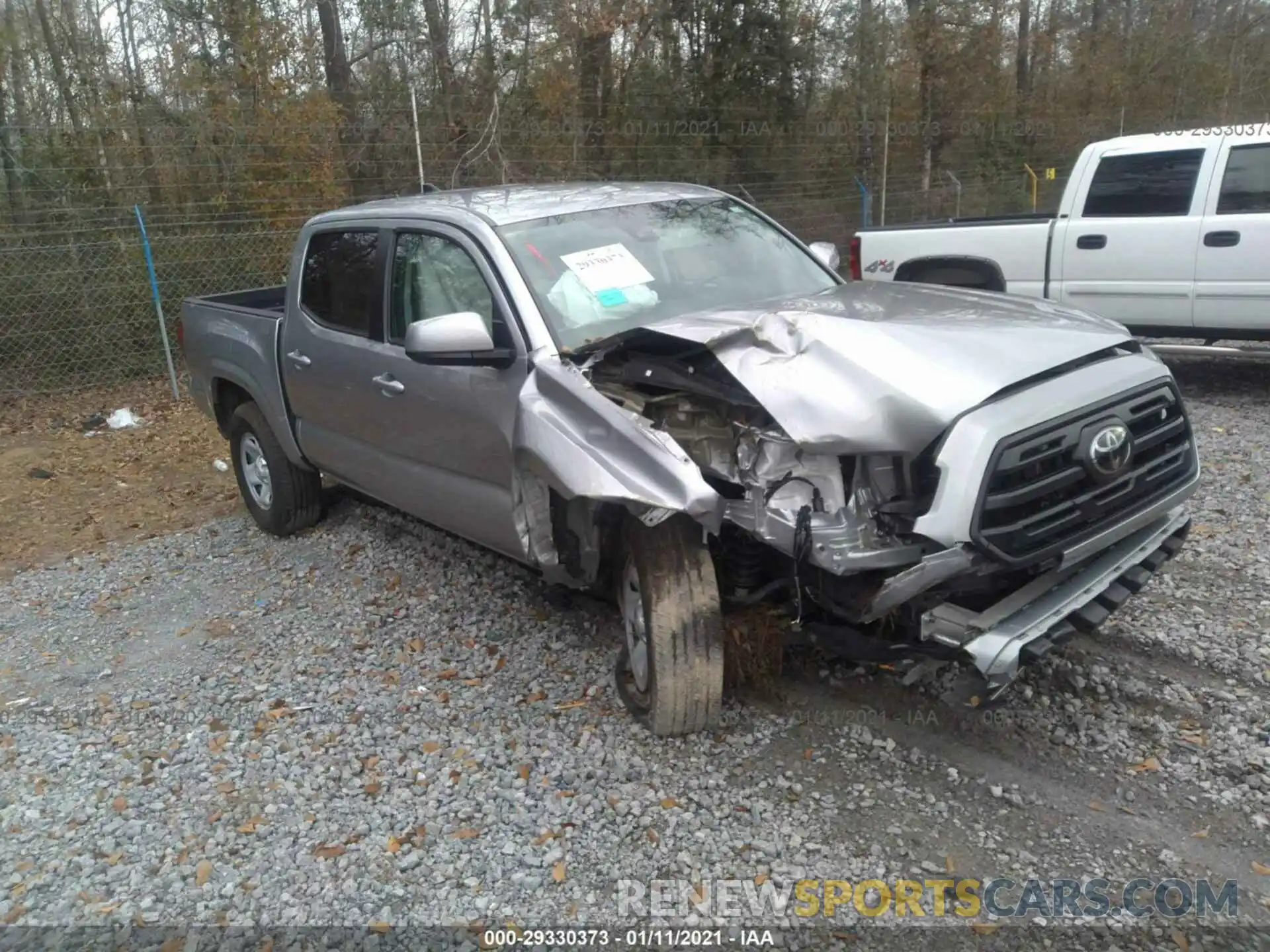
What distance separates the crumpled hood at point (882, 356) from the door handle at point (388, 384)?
1326 mm

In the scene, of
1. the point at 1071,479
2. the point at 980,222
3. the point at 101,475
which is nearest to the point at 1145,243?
the point at 980,222

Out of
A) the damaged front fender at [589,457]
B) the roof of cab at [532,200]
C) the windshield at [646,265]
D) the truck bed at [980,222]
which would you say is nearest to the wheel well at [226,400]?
the roof of cab at [532,200]

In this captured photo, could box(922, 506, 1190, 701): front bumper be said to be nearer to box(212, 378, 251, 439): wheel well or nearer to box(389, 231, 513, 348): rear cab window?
box(389, 231, 513, 348): rear cab window

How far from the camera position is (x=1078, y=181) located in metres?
7.82

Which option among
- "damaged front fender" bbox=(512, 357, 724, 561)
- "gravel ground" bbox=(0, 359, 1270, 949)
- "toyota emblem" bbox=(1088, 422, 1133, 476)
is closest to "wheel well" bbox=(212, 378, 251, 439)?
"gravel ground" bbox=(0, 359, 1270, 949)

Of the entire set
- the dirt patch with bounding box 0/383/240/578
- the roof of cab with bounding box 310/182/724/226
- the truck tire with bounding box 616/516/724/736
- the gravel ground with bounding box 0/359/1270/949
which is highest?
the roof of cab with bounding box 310/182/724/226

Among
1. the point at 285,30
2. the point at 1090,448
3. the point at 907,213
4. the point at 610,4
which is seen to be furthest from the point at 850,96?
the point at 1090,448

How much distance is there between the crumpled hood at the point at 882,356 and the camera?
116 inches

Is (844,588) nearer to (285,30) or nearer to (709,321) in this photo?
(709,321)

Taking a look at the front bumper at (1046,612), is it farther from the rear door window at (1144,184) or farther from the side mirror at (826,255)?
the rear door window at (1144,184)

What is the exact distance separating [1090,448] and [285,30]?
10.6m

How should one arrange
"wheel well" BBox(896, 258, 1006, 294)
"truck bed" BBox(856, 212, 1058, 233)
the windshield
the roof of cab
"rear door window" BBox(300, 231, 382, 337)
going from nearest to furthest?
the windshield
the roof of cab
"rear door window" BBox(300, 231, 382, 337)
"wheel well" BBox(896, 258, 1006, 294)
"truck bed" BBox(856, 212, 1058, 233)

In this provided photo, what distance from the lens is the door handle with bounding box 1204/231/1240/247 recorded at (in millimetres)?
6977

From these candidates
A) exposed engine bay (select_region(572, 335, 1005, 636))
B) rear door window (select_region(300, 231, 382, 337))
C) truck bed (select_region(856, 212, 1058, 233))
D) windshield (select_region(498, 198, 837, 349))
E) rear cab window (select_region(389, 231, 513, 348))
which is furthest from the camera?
truck bed (select_region(856, 212, 1058, 233))
